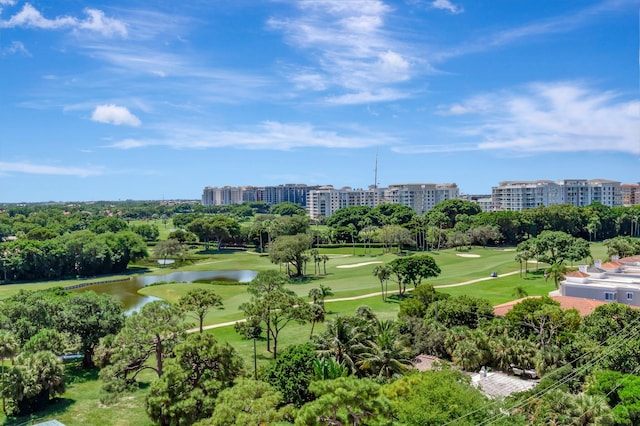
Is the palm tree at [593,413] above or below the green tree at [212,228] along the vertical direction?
below

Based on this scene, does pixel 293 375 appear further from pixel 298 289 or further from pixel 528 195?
pixel 528 195

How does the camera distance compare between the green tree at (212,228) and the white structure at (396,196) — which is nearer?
the green tree at (212,228)

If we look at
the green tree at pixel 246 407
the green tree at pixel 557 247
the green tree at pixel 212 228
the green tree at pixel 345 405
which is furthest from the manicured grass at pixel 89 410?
the green tree at pixel 212 228

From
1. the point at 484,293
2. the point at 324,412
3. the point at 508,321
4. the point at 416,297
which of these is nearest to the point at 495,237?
the point at 484,293

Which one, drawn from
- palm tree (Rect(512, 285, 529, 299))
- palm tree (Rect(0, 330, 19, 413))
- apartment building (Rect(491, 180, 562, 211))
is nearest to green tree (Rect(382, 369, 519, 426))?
palm tree (Rect(0, 330, 19, 413))

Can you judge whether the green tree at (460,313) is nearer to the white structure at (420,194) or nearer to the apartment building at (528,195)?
the apartment building at (528,195)

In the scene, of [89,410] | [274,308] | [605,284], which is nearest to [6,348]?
[89,410]

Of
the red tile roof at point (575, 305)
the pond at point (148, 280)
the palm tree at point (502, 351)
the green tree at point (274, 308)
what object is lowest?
the pond at point (148, 280)
